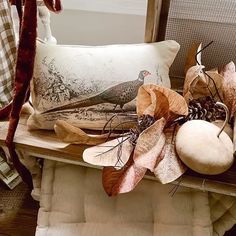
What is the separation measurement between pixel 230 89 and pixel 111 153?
376 mm

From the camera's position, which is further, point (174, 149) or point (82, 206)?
point (82, 206)

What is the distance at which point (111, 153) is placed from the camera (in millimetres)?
837

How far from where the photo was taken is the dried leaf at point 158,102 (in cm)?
83

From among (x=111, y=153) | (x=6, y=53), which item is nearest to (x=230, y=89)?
(x=111, y=153)

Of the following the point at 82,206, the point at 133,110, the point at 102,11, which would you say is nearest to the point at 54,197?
the point at 82,206

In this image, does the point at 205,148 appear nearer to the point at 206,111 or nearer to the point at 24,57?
the point at 206,111

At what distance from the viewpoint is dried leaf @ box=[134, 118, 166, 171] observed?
803 millimetres

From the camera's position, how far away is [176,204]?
0.97 m

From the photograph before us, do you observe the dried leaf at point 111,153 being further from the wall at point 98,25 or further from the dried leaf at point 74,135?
the wall at point 98,25

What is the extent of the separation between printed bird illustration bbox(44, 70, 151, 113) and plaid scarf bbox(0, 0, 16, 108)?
0.24m

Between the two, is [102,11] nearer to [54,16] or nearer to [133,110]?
[54,16]

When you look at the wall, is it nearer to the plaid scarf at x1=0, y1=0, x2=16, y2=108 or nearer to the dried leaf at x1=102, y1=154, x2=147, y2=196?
the plaid scarf at x1=0, y1=0, x2=16, y2=108

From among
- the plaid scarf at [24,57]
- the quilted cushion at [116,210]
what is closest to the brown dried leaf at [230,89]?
the quilted cushion at [116,210]

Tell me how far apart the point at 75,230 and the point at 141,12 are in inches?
29.9
